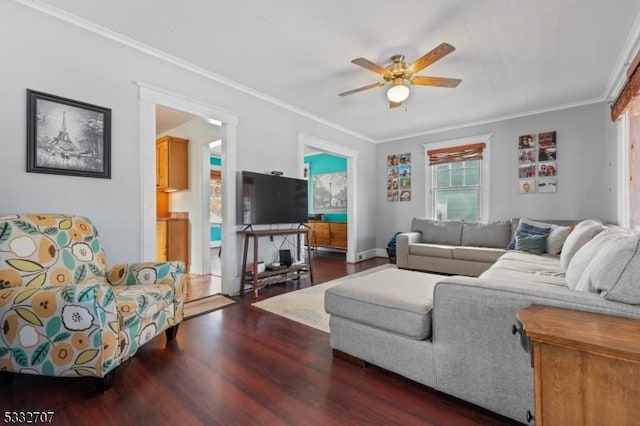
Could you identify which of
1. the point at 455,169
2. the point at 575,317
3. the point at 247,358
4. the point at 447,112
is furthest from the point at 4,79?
the point at 455,169

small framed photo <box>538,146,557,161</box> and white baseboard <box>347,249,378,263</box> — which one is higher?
small framed photo <box>538,146,557,161</box>

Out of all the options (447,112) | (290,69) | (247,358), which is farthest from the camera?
(447,112)

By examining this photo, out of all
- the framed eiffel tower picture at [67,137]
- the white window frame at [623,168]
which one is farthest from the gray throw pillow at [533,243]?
the framed eiffel tower picture at [67,137]

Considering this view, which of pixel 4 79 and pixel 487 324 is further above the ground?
pixel 4 79

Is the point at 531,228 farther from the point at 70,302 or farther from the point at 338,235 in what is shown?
the point at 70,302

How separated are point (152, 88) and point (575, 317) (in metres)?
3.37

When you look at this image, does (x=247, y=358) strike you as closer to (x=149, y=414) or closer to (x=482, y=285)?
(x=149, y=414)

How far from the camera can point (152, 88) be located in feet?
8.88

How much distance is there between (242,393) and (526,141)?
512 cm

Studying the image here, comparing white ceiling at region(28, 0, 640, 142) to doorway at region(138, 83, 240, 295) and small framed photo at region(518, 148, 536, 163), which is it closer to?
doorway at region(138, 83, 240, 295)

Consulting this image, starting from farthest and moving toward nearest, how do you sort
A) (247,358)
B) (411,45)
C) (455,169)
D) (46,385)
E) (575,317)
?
(455,169) → (411,45) → (247,358) → (46,385) → (575,317)

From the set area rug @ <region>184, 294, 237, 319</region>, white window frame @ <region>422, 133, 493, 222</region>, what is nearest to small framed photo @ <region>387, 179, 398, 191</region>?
white window frame @ <region>422, 133, 493, 222</region>

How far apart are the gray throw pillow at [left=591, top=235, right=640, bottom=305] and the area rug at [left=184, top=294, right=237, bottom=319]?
9.55ft

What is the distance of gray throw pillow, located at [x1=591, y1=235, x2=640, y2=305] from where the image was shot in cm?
105
